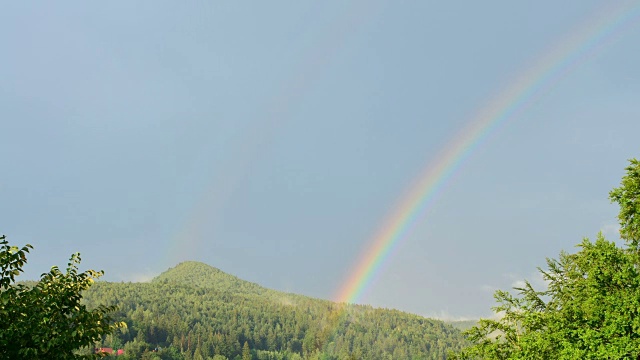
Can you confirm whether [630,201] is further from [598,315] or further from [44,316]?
[44,316]

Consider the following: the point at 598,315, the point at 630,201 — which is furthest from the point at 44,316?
the point at 630,201

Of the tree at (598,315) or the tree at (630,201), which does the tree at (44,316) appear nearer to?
the tree at (598,315)

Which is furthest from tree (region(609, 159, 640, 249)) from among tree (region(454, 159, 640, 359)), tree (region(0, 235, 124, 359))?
tree (region(0, 235, 124, 359))

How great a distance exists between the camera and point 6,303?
33.4 ft

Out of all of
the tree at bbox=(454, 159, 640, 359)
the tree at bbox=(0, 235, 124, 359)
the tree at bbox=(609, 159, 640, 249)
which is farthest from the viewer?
the tree at bbox=(609, 159, 640, 249)

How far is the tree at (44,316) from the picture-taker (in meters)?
9.80

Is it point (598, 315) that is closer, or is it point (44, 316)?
point (44, 316)

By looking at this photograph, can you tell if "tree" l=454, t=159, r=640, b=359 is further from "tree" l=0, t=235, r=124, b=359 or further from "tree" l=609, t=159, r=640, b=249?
"tree" l=0, t=235, r=124, b=359

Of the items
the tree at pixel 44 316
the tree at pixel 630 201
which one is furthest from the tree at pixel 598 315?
the tree at pixel 44 316

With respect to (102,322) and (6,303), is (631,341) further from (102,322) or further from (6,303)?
(6,303)

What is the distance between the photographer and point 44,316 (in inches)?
413

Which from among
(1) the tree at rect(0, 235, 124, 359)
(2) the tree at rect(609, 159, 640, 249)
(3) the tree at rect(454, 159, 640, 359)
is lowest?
(1) the tree at rect(0, 235, 124, 359)

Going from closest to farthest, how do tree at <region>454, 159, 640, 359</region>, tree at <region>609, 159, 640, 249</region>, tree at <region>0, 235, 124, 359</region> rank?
tree at <region>0, 235, 124, 359</region>, tree at <region>454, 159, 640, 359</region>, tree at <region>609, 159, 640, 249</region>

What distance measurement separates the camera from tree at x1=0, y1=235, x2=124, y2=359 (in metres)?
9.80
